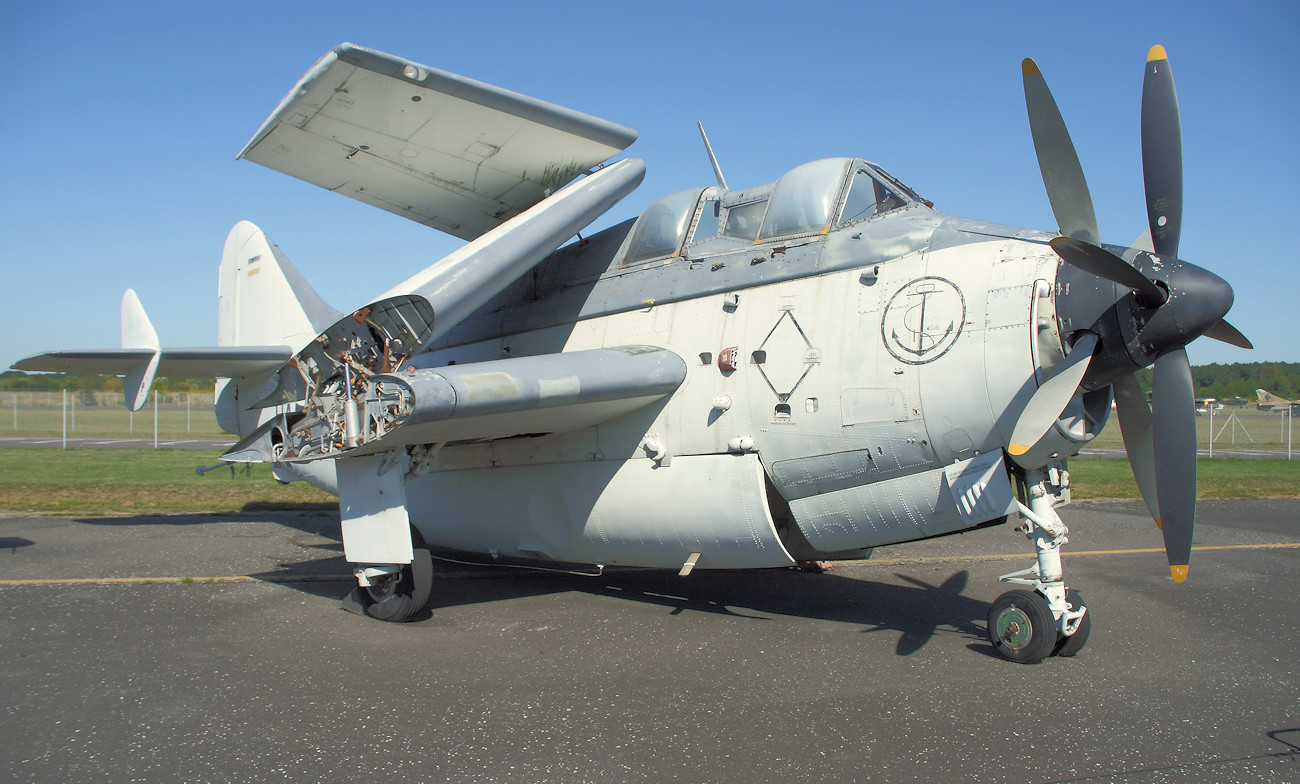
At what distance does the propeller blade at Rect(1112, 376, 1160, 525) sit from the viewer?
6680mm

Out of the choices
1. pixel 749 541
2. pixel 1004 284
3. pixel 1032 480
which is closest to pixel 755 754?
pixel 749 541

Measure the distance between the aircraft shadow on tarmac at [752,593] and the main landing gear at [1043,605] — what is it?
39 cm

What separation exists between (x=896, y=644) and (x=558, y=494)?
3488 millimetres

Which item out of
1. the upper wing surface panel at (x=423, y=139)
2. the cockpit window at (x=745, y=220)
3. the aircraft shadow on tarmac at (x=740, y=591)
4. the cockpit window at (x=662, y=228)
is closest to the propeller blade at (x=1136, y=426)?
the aircraft shadow on tarmac at (x=740, y=591)

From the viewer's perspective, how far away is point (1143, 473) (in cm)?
688

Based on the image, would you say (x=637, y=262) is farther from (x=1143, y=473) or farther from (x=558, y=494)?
(x=1143, y=473)

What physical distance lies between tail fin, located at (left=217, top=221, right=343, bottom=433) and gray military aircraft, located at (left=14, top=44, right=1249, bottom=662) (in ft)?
6.27

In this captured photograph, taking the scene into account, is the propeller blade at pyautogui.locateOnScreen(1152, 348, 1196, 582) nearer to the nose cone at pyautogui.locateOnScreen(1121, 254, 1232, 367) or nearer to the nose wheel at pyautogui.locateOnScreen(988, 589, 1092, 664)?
the nose cone at pyautogui.locateOnScreen(1121, 254, 1232, 367)

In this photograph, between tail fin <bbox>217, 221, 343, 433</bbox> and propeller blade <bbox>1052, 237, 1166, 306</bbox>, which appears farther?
tail fin <bbox>217, 221, 343, 433</bbox>

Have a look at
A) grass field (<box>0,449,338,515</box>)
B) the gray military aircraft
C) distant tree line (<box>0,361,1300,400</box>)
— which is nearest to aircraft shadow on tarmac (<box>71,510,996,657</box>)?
the gray military aircraft

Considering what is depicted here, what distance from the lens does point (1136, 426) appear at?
22.2 ft

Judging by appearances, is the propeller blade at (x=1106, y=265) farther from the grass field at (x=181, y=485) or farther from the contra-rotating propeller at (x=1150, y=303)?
the grass field at (x=181, y=485)

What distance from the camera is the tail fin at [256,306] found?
37.1 feet

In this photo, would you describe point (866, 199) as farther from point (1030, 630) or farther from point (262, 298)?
point (262, 298)
